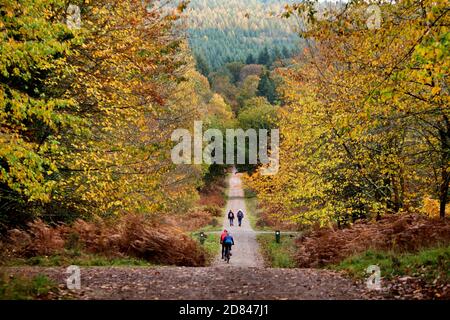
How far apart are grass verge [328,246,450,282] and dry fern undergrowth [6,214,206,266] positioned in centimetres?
593

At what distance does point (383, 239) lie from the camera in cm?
1295

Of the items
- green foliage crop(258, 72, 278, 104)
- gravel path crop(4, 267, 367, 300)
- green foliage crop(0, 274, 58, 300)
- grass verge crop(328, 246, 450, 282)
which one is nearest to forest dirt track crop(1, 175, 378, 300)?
gravel path crop(4, 267, 367, 300)

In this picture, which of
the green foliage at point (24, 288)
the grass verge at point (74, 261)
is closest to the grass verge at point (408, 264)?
the grass verge at point (74, 261)

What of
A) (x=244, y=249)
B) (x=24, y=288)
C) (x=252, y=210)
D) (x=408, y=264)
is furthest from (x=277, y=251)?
(x=252, y=210)

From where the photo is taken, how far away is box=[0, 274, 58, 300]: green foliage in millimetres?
6926

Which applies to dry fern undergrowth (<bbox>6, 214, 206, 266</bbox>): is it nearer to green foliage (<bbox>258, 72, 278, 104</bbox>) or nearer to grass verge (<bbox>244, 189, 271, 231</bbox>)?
grass verge (<bbox>244, 189, 271, 231</bbox>)

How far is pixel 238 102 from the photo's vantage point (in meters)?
99.9

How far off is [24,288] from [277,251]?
17.1 m

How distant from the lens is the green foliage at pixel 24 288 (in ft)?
22.7

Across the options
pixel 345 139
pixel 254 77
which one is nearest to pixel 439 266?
pixel 345 139

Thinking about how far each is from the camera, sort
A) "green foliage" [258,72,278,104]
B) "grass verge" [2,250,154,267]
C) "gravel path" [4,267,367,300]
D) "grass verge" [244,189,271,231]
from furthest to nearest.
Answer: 1. "green foliage" [258,72,278,104]
2. "grass verge" [244,189,271,231]
3. "grass verge" [2,250,154,267]
4. "gravel path" [4,267,367,300]

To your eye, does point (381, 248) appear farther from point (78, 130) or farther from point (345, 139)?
point (78, 130)
